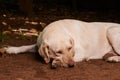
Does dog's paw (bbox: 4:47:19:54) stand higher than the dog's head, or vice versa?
the dog's head

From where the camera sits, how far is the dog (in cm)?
609

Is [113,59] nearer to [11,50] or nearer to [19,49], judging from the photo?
[19,49]

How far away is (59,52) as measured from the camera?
238 inches

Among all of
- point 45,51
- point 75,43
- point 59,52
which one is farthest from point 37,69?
point 75,43

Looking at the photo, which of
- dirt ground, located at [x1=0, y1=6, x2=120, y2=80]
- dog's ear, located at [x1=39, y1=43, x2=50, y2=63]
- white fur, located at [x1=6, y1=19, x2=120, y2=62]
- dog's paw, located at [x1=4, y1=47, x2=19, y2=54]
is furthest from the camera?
dog's paw, located at [x1=4, y1=47, x2=19, y2=54]

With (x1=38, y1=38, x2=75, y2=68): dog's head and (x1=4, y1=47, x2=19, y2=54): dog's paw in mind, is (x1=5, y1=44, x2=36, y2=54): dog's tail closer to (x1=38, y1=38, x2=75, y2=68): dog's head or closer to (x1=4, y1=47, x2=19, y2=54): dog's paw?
(x1=4, y1=47, x2=19, y2=54): dog's paw

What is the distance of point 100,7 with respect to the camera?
580 inches

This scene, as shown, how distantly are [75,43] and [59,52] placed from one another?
0.56 meters

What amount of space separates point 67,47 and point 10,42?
2.21m

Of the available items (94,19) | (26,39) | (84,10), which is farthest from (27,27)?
(84,10)

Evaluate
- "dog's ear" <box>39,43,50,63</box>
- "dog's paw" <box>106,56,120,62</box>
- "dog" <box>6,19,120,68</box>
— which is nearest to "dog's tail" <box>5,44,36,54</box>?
"dog" <box>6,19,120,68</box>

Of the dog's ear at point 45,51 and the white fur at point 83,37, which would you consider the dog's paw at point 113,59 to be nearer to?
the white fur at point 83,37

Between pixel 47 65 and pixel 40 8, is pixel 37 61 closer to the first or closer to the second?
pixel 47 65

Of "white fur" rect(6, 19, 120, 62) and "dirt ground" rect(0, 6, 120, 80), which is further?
"white fur" rect(6, 19, 120, 62)
